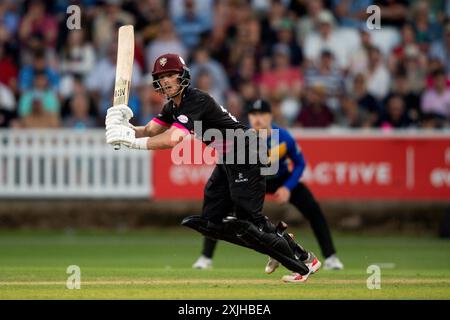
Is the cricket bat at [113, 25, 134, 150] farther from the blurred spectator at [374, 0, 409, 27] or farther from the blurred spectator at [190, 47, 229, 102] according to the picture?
the blurred spectator at [374, 0, 409, 27]

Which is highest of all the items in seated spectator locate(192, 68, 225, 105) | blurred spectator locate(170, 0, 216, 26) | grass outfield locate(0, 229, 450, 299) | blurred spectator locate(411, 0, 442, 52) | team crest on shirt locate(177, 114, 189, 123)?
blurred spectator locate(170, 0, 216, 26)

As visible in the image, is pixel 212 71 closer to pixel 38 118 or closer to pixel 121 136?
pixel 38 118

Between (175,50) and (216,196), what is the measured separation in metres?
8.43

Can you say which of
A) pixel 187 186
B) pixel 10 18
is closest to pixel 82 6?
pixel 10 18

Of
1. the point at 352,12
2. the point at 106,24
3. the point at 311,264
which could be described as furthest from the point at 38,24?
the point at 311,264

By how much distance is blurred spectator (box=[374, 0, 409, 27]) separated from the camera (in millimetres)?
19219

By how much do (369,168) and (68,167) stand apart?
15.0 feet

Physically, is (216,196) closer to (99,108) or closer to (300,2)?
(99,108)

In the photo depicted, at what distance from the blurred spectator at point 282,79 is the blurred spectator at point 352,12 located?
5.18ft

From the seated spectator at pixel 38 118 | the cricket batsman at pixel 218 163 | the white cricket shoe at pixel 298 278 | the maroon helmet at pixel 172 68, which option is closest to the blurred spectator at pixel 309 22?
the seated spectator at pixel 38 118

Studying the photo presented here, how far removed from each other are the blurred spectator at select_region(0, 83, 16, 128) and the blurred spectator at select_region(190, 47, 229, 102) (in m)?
2.86

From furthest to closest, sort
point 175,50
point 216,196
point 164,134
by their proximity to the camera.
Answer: point 175,50 → point 216,196 → point 164,134

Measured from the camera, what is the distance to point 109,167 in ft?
56.7

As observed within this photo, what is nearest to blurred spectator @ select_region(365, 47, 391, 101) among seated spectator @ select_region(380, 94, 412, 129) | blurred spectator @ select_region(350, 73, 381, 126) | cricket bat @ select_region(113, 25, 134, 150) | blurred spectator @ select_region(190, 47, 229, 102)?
blurred spectator @ select_region(350, 73, 381, 126)
